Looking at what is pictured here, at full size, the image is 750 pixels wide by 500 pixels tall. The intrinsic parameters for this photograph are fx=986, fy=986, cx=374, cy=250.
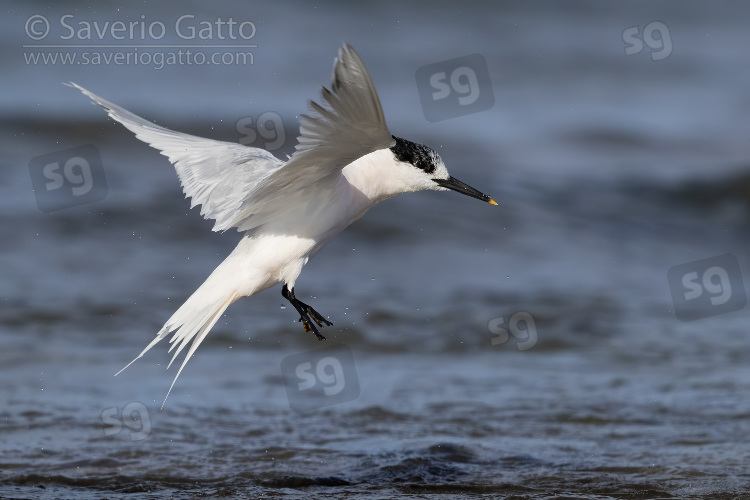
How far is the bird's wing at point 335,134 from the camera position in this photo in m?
3.75

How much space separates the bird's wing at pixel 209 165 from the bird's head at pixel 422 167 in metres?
0.70

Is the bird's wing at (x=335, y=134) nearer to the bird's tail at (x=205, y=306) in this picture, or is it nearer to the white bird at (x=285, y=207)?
the white bird at (x=285, y=207)

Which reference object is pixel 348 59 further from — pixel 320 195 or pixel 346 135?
pixel 320 195

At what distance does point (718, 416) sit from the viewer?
6695 millimetres

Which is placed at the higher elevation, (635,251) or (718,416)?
(635,251)

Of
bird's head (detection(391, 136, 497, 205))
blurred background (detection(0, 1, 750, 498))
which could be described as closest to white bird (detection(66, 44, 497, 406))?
bird's head (detection(391, 136, 497, 205))

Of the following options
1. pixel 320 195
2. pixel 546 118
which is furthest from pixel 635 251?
pixel 320 195

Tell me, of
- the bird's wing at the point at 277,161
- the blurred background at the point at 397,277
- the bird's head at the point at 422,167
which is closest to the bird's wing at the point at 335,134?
the bird's wing at the point at 277,161

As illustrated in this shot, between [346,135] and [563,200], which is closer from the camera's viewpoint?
[346,135]

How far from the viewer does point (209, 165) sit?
18.8 feet

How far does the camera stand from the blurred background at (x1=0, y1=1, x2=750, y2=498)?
598cm

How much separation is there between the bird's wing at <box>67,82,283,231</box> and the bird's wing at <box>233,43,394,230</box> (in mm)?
474

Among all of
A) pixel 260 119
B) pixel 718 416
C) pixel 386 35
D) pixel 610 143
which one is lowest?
pixel 718 416

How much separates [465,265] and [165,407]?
4.39 metres
